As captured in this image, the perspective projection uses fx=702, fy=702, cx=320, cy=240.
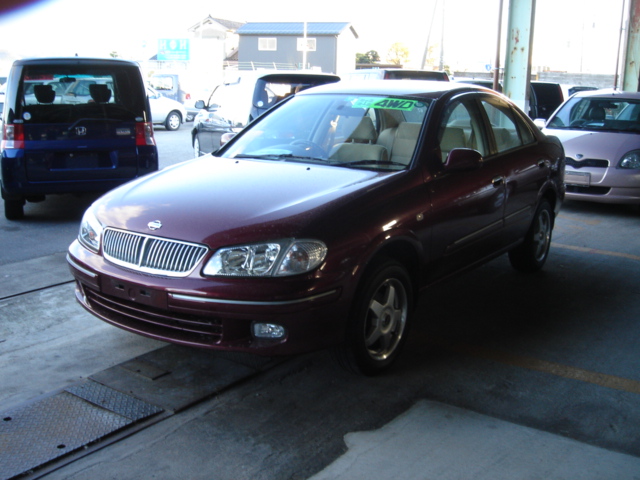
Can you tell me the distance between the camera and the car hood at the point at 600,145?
9.02 m

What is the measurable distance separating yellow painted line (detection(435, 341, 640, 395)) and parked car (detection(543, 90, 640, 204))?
5263mm

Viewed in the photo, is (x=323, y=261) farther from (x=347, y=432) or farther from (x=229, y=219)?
(x=347, y=432)

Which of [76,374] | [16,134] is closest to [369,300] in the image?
[76,374]

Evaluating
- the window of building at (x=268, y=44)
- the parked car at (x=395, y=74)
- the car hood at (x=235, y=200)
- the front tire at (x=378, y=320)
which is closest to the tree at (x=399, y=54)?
the window of building at (x=268, y=44)

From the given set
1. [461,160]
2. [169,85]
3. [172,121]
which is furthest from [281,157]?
Result: [169,85]

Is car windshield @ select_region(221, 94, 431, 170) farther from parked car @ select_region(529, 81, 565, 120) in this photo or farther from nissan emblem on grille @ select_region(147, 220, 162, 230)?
parked car @ select_region(529, 81, 565, 120)

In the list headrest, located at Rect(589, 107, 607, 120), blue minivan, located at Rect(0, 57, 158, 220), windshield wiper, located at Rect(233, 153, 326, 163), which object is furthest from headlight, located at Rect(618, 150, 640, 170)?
blue minivan, located at Rect(0, 57, 158, 220)

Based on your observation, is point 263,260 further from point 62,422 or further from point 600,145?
point 600,145

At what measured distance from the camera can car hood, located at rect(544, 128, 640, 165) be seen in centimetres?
902

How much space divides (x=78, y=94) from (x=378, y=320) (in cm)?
530

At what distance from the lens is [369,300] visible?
12.6 feet

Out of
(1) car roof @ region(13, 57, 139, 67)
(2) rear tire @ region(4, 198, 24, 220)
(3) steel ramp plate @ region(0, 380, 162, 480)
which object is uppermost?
(1) car roof @ region(13, 57, 139, 67)

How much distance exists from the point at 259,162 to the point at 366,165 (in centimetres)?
75

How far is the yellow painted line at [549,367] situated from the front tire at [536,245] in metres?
1.77
